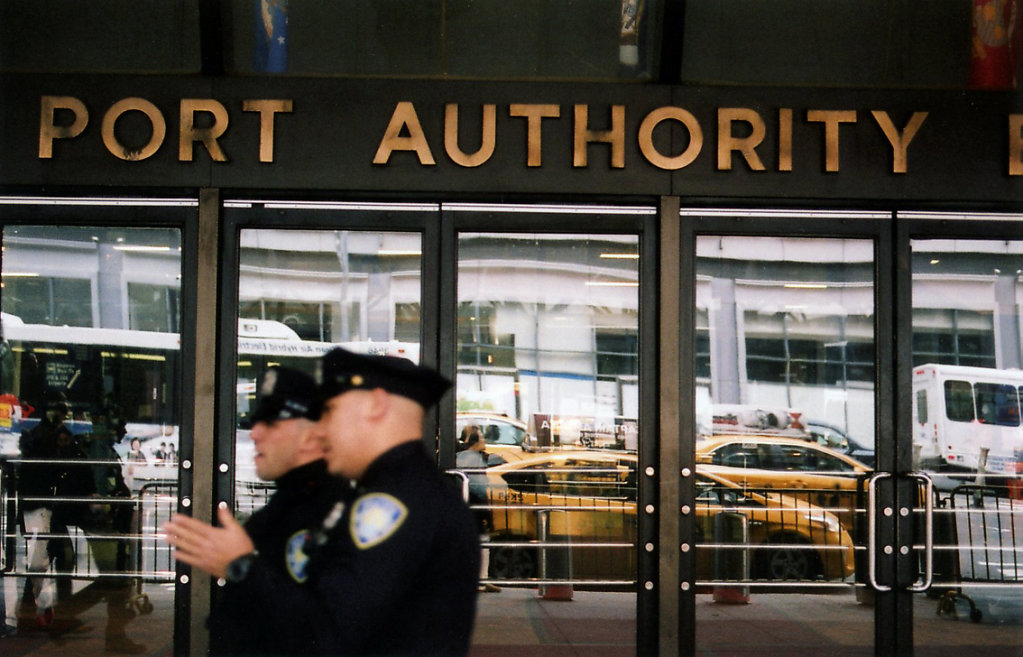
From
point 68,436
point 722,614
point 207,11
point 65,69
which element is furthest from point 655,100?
point 68,436

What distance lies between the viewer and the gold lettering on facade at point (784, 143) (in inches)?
226

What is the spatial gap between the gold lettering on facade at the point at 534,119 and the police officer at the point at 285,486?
304 centimetres

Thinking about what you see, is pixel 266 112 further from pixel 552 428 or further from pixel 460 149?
pixel 552 428

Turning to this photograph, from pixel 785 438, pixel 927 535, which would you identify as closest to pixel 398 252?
pixel 785 438

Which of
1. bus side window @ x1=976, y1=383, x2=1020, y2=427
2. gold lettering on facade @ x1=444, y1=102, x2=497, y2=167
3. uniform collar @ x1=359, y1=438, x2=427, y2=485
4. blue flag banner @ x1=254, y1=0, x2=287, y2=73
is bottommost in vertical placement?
uniform collar @ x1=359, y1=438, x2=427, y2=485

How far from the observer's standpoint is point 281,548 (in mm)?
2797

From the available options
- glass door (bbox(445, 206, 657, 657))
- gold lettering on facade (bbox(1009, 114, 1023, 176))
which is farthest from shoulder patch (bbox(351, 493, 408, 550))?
gold lettering on facade (bbox(1009, 114, 1023, 176))

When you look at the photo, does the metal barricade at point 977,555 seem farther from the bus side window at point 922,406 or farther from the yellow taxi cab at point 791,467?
the yellow taxi cab at point 791,467

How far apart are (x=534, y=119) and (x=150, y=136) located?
2.12 meters

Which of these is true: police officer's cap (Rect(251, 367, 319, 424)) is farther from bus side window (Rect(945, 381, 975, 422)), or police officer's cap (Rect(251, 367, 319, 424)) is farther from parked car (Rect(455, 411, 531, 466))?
bus side window (Rect(945, 381, 975, 422))

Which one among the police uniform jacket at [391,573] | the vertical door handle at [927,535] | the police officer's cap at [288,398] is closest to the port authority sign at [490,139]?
the vertical door handle at [927,535]

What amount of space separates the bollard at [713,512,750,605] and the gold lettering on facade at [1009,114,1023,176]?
2473mm

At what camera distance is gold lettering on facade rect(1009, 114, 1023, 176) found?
19.0ft

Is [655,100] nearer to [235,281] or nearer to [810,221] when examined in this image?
[810,221]
